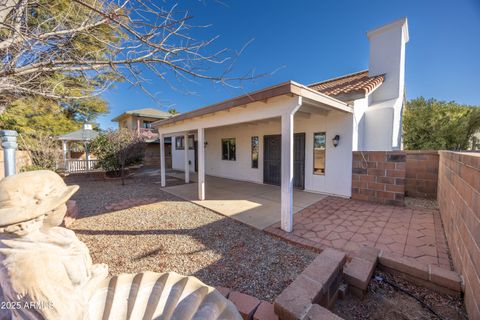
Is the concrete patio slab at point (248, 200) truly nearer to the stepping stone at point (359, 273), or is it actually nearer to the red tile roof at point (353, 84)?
the stepping stone at point (359, 273)

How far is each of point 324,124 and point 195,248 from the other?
5378 millimetres

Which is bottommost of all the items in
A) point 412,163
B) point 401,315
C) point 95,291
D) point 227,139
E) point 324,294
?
point 401,315

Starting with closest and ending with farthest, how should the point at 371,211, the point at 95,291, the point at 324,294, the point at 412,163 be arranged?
the point at 95,291
the point at 324,294
the point at 371,211
the point at 412,163

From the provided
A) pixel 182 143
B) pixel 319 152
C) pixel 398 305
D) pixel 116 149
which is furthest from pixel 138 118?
pixel 398 305

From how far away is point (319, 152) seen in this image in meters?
6.68

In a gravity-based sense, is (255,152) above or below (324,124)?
below

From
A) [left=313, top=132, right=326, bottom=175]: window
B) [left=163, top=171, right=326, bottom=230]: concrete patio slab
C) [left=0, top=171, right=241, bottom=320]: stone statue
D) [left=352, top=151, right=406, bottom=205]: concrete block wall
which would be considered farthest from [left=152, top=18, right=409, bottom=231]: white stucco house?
[left=0, top=171, right=241, bottom=320]: stone statue

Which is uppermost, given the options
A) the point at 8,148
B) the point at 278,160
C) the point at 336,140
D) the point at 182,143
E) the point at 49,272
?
the point at 182,143

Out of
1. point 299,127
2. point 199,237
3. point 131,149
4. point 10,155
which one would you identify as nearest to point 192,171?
point 131,149

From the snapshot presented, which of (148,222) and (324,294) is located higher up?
(324,294)

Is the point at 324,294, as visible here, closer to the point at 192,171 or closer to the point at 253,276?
the point at 253,276

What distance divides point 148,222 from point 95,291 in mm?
3633

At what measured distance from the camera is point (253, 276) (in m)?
2.60

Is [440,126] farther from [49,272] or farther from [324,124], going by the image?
[49,272]
